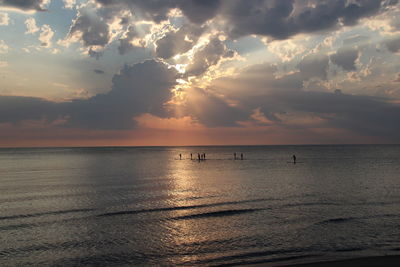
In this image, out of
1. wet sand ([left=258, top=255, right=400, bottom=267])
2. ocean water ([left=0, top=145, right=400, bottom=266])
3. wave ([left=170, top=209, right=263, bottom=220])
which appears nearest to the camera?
wet sand ([left=258, top=255, right=400, bottom=267])

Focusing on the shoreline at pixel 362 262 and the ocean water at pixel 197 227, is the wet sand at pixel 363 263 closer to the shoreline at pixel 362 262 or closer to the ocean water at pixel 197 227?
the shoreline at pixel 362 262

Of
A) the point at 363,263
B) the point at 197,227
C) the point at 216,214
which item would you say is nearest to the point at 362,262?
the point at 363,263

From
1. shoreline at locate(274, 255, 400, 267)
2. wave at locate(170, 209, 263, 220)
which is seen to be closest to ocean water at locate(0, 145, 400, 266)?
wave at locate(170, 209, 263, 220)

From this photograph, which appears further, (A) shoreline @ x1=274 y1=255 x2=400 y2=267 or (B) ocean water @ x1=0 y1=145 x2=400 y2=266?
(B) ocean water @ x1=0 y1=145 x2=400 y2=266

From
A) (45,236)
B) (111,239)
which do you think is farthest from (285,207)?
(45,236)

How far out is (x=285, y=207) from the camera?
3053 cm

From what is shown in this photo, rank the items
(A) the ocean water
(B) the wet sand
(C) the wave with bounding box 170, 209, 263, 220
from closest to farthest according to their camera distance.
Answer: (B) the wet sand
(A) the ocean water
(C) the wave with bounding box 170, 209, 263, 220

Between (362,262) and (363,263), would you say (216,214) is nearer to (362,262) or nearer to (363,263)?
(362,262)

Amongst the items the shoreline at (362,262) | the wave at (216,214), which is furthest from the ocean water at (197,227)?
the shoreline at (362,262)

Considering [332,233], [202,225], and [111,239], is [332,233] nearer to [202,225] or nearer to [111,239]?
[202,225]

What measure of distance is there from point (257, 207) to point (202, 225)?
26.9 feet

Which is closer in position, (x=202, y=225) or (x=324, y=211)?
(x=202, y=225)

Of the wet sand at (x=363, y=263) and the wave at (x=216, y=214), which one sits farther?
the wave at (x=216, y=214)

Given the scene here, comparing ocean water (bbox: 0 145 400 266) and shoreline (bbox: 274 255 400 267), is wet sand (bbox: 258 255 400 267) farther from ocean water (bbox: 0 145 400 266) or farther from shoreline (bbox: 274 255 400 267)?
ocean water (bbox: 0 145 400 266)
